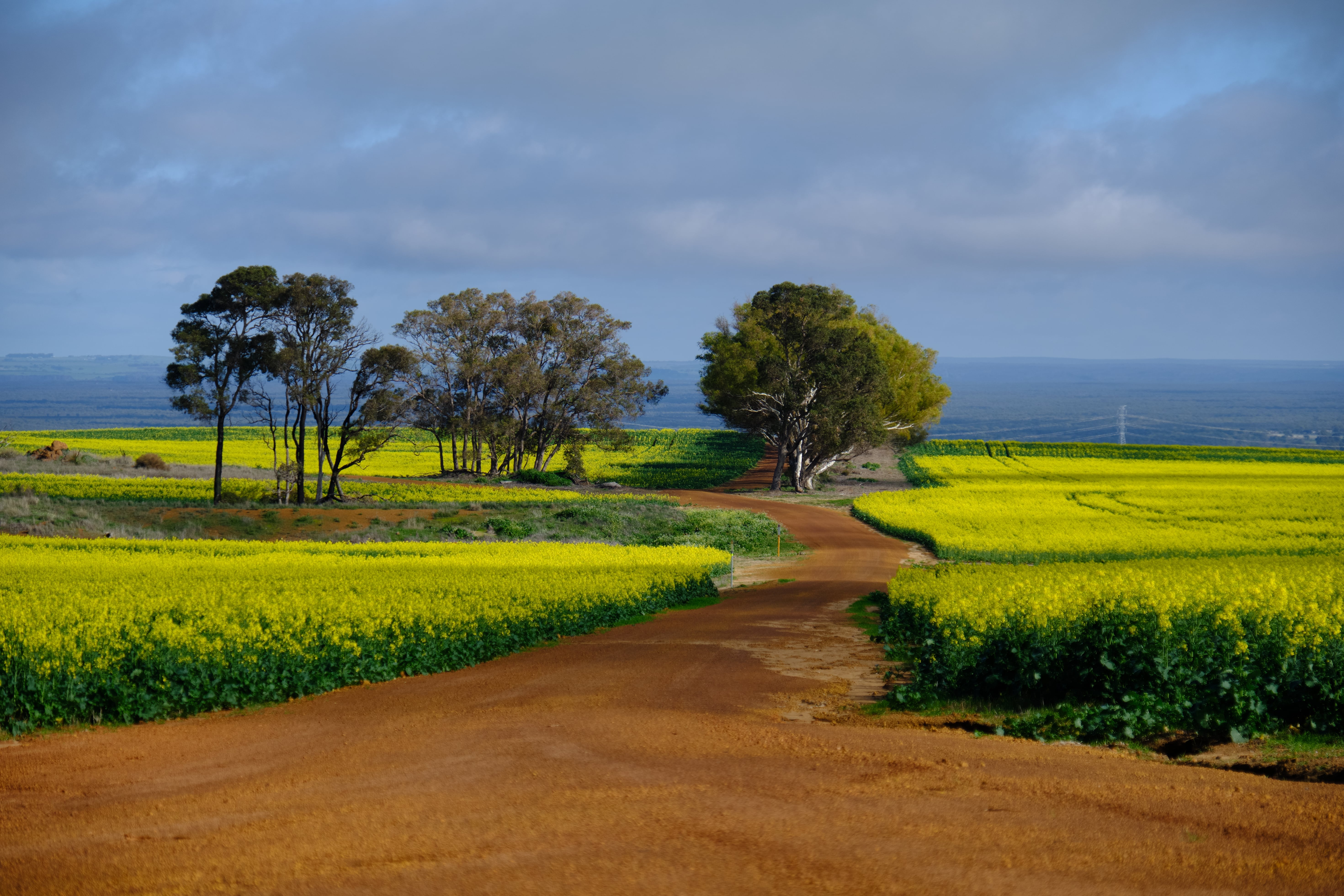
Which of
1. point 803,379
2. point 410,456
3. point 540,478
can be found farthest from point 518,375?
point 410,456

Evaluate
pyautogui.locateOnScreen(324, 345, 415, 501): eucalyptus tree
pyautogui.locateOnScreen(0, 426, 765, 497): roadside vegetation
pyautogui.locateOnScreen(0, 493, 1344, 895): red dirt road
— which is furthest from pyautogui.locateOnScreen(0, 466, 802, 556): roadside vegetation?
pyautogui.locateOnScreen(0, 493, 1344, 895): red dirt road

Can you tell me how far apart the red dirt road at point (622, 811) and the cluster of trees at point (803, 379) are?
Answer: 50145 mm

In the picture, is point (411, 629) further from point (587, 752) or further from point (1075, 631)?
point (1075, 631)

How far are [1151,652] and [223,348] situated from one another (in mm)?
47215

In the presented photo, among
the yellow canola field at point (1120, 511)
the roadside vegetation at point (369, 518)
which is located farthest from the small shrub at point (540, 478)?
the yellow canola field at point (1120, 511)

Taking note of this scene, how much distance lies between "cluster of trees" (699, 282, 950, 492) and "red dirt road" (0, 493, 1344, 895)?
5015cm

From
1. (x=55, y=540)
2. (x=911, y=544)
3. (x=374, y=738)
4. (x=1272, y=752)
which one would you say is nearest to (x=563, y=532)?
(x=911, y=544)

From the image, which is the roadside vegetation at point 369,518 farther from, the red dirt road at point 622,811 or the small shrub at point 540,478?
the red dirt road at point 622,811

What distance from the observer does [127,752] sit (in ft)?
32.8

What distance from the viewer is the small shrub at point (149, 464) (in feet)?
208

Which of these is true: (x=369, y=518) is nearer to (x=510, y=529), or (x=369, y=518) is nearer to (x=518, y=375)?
(x=510, y=529)

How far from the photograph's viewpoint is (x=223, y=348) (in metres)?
48.3

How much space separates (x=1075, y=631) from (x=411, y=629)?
32.0ft

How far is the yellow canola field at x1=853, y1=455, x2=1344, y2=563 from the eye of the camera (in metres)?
34.6
